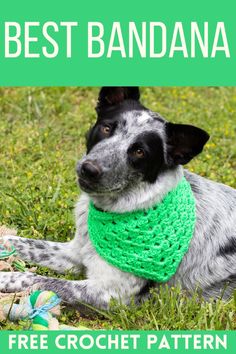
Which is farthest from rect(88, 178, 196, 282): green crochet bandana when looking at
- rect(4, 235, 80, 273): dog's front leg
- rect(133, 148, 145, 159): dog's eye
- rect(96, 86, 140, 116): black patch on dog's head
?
rect(96, 86, 140, 116): black patch on dog's head

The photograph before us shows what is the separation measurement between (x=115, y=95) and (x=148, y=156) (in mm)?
551

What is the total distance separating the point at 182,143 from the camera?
16.2 feet

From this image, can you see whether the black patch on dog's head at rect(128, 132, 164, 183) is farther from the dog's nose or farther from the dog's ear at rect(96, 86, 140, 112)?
the dog's ear at rect(96, 86, 140, 112)

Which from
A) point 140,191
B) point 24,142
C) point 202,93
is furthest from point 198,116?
point 140,191

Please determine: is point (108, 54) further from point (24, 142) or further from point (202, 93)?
point (202, 93)

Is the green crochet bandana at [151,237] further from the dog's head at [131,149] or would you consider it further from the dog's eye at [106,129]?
the dog's eye at [106,129]

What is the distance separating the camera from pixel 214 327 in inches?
191

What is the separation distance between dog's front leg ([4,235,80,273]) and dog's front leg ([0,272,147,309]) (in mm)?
377

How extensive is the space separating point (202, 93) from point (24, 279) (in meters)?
4.50

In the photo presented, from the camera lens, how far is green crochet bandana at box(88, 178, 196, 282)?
4984 millimetres

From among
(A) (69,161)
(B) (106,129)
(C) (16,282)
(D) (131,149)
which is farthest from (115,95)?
(A) (69,161)

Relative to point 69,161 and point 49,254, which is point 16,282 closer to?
point 49,254

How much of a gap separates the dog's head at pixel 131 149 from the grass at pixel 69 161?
0.79 m

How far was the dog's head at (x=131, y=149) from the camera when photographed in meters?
4.79
